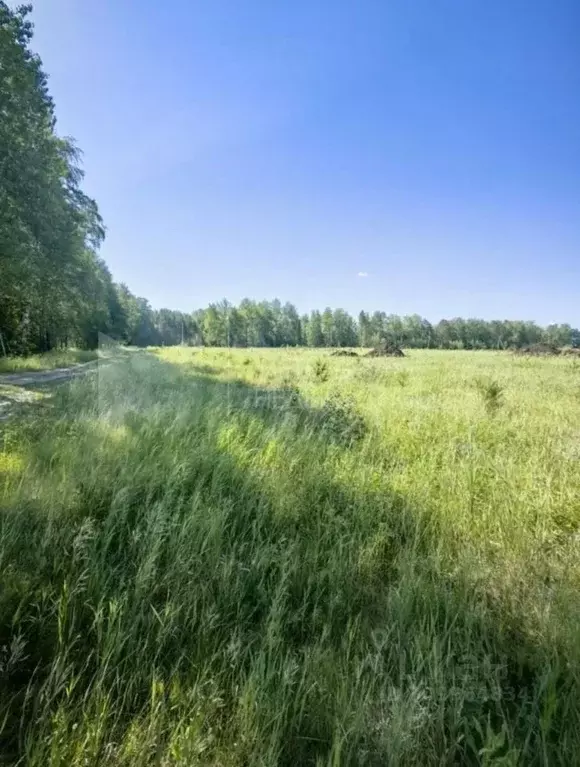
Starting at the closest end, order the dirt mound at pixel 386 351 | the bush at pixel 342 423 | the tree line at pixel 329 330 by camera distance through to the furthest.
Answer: the bush at pixel 342 423 < the dirt mound at pixel 386 351 < the tree line at pixel 329 330

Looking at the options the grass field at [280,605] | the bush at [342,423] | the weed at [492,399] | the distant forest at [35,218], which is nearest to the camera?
the grass field at [280,605]

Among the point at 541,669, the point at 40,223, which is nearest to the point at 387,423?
the point at 541,669

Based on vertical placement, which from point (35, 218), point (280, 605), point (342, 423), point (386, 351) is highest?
point (35, 218)

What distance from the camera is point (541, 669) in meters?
1.77

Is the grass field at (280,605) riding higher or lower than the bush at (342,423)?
lower

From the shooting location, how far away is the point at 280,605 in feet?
7.14

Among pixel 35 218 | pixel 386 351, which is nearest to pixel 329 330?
pixel 386 351

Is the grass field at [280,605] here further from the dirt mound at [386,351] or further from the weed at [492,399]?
the dirt mound at [386,351]

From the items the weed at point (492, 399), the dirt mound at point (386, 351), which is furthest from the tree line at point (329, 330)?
the weed at point (492, 399)

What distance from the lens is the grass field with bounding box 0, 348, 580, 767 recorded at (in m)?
1.46

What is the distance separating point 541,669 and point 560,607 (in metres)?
0.50

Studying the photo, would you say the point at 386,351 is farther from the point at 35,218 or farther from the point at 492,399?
the point at 35,218

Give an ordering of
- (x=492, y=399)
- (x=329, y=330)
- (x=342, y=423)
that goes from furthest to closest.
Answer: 1. (x=329, y=330)
2. (x=492, y=399)
3. (x=342, y=423)

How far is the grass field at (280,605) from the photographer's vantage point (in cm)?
146
